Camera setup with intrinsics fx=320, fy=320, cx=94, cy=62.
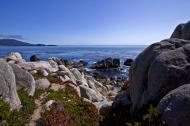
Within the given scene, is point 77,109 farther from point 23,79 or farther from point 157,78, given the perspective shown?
point 157,78

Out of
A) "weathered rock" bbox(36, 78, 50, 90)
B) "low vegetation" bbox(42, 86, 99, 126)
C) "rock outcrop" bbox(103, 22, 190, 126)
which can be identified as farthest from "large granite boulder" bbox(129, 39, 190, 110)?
"weathered rock" bbox(36, 78, 50, 90)

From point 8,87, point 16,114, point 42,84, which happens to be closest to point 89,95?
point 42,84

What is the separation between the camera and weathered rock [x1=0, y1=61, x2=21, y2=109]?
1616 cm

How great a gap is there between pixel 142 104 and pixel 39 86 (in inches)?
499

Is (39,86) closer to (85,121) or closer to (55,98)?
(55,98)

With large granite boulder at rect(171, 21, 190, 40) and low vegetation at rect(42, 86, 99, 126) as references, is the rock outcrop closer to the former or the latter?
low vegetation at rect(42, 86, 99, 126)

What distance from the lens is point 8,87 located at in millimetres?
16500

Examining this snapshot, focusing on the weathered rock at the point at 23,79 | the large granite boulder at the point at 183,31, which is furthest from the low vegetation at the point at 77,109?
the large granite boulder at the point at 183,31

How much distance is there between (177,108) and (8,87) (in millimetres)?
9798

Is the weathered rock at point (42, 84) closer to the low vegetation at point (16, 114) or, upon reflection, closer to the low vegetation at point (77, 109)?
the low vegetation at point (77, 109)

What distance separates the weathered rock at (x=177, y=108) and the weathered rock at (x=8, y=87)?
29.1ft

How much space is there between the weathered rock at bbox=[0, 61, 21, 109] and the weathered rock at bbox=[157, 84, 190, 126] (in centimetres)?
885

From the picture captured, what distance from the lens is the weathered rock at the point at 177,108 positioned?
9359 mm

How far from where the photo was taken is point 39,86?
79.1 ft
